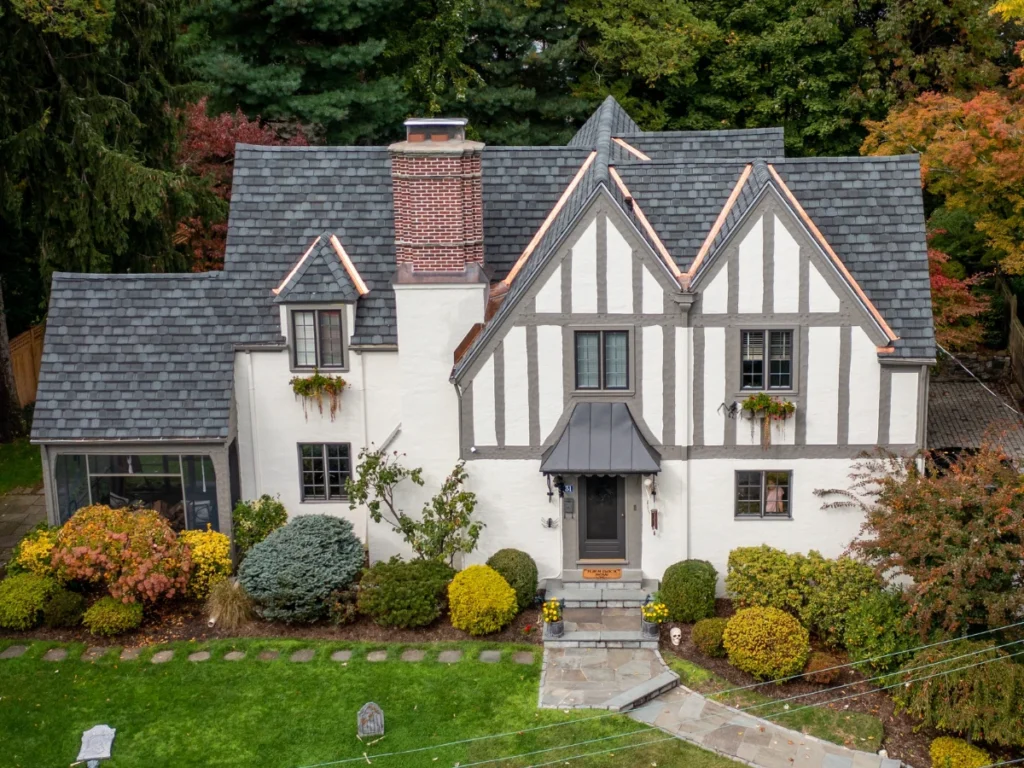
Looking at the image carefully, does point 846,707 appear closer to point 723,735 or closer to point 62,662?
point 723,735

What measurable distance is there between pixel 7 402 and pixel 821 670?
24725 mm

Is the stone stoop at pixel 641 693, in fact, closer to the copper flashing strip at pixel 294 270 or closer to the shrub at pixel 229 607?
the shrub at pixel 229 607

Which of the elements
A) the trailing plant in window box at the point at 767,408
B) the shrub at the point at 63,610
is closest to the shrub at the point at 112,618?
the shrub at the point at 63,610

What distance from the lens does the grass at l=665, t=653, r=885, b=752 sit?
68.6 feet

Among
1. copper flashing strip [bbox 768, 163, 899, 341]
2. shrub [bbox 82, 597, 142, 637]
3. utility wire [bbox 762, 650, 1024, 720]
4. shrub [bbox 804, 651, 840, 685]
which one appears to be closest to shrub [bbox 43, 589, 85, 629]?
shrub [bbox 82, 597, 142, 637]

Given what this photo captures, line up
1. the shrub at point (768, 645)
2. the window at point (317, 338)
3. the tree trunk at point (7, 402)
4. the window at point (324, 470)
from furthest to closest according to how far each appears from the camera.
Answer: the tree trunk at point (7, 402)
the window at point (324, 470)
the window at point (317, 338)
the shrub at point (768, 645)

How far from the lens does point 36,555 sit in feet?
83.3

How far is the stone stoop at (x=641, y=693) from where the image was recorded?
21.8 m

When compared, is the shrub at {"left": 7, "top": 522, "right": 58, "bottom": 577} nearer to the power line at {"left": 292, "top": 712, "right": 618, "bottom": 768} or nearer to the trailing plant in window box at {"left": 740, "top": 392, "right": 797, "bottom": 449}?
the power line at {"left": 292, "top": 712, "right": 618, "bottom": 768}

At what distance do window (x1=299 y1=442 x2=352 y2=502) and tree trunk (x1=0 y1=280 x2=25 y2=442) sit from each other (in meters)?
13.2

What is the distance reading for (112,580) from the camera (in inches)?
965

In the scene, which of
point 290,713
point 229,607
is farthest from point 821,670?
point 229,607

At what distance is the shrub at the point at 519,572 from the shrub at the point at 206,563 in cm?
554

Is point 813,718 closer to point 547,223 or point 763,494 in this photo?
point 763,494
